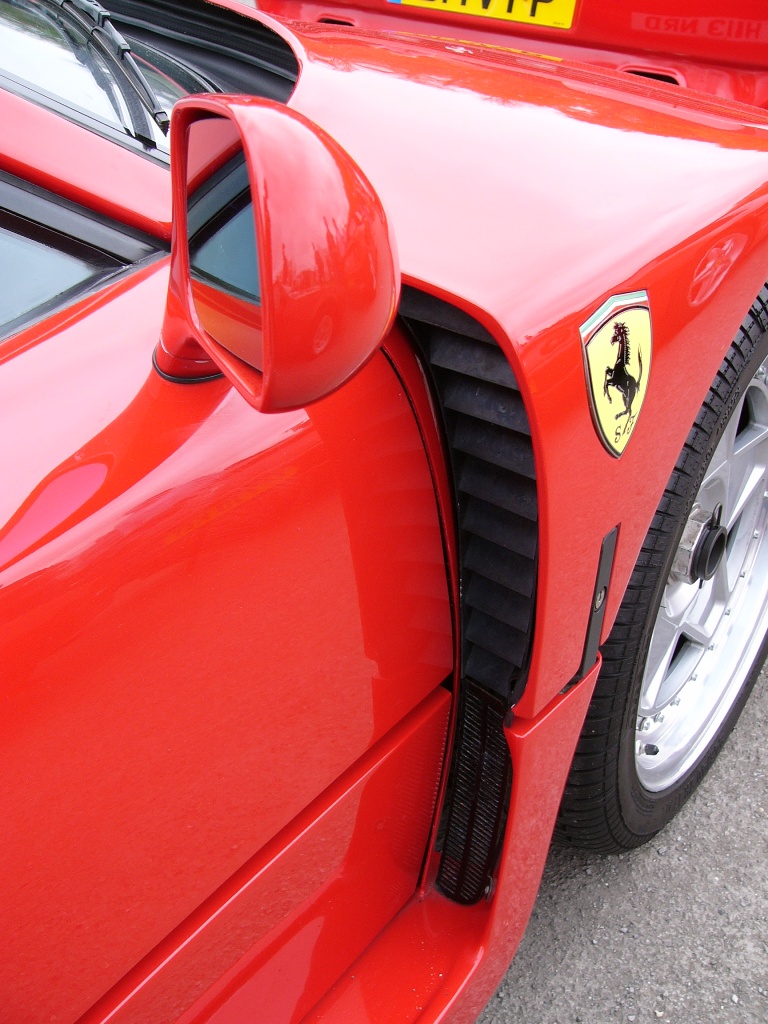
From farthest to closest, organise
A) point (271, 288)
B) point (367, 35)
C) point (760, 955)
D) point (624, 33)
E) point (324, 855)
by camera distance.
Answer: point (624, 33) < point (760, 955) < point (367, 35) < point (324, 855) < point (271, 288)

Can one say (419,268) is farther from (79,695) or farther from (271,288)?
(79,695)

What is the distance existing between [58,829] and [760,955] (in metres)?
1.36

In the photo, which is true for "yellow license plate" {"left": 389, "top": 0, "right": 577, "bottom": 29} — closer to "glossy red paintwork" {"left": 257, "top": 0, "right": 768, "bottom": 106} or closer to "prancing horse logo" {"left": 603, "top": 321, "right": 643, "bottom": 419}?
"glossy red paintwork" {"left": 257, "top": 0, "right": 768, "bottom": 106}

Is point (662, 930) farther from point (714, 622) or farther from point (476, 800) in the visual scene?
point (476, 800)

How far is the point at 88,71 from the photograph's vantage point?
1.02 m

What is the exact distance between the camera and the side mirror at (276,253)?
52 cm

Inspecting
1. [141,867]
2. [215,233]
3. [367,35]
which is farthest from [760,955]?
[367,35]

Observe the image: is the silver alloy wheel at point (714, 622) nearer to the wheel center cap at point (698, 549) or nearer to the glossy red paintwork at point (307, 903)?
the wheel center cap at point (698, 549)

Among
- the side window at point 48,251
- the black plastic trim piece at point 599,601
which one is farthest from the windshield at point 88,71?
the black plastic trim piece at point 599,601

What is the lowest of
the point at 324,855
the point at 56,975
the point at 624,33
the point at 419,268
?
the point at 324,855

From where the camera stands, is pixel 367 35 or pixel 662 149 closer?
pixel 662 149

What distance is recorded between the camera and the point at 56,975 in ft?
2.25

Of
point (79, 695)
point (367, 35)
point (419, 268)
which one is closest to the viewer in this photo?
point (79, 695)

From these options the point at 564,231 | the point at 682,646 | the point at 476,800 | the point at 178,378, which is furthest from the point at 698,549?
the point at 178,378
